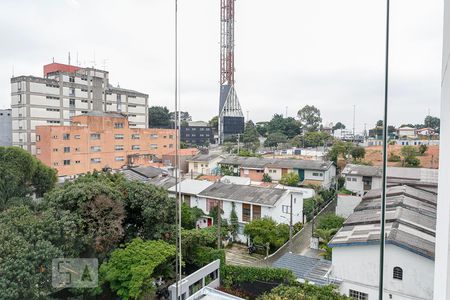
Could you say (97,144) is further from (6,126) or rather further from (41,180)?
(41,180)

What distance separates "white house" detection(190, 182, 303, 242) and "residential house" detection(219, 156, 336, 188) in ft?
3.57

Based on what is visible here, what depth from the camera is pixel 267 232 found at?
184 inches

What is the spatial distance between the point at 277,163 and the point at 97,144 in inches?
206

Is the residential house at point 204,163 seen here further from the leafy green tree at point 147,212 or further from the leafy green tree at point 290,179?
the leafy green tree at point 147,212

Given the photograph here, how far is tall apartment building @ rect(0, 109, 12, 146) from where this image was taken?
9.23m

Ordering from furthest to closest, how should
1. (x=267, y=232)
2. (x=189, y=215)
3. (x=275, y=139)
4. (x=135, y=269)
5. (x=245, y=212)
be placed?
1. (x=275, y=139)
2. (x=245, y=212)
3. (x=189, y=215)
4. (x=267, y=232)
5. (x=135, y=269)

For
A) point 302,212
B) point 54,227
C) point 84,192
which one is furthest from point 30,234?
point 302,212

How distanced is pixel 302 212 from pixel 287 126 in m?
3.01

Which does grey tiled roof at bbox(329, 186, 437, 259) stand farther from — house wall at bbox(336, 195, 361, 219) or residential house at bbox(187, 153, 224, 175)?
residential house at bbox(187, 153, 224, 175)

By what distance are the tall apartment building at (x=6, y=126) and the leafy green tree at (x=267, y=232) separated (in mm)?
8171

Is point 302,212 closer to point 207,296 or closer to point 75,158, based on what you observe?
point 207,296

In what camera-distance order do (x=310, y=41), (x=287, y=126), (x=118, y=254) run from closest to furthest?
(x=310, y=41), (x=118, y=254), (x=287, y=126)

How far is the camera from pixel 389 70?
584 millimetres

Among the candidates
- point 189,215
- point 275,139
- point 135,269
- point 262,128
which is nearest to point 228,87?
point 262,128
